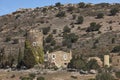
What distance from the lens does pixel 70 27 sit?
106 metres

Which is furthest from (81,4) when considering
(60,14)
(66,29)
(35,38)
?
(35,38)

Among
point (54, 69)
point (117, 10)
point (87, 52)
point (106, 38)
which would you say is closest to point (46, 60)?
point (54, 69)

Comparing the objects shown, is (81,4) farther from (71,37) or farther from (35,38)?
(35,38)

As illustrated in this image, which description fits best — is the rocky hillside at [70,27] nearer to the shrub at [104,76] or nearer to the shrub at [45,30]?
the shrub at [45,30]

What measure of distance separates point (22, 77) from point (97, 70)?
9203 millimetres

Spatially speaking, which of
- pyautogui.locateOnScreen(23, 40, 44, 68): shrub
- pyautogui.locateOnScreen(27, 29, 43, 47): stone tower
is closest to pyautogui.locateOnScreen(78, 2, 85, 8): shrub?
pyautogui.locateOnScreen(27, 29, 43, 47): stone tower

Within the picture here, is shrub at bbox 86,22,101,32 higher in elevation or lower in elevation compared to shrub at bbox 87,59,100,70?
higher

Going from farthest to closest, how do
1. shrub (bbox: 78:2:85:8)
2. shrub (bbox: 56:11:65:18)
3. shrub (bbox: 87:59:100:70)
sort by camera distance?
1. shrub (bbox: 78:2:85:8)
2. shrub (bbox: 56:11:65:18)
3. shrub (bbox: 87:59:100:70)

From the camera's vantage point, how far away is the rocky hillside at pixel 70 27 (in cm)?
9275

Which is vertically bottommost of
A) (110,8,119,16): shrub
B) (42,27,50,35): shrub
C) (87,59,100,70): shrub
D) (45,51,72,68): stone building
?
(87,59,100,70): shrub

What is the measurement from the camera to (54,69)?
63.2 metres

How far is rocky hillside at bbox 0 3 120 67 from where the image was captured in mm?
92750

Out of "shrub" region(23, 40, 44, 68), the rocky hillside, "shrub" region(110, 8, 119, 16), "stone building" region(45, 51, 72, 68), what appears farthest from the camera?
"shrub" region(110, 8, 119, 16)

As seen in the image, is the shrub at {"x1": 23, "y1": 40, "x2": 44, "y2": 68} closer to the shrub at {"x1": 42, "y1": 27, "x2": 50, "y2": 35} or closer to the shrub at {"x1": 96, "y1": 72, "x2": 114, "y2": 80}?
the shrub at {"x1": 96, "y1": 72, "x2": 114, "y2": 80}
